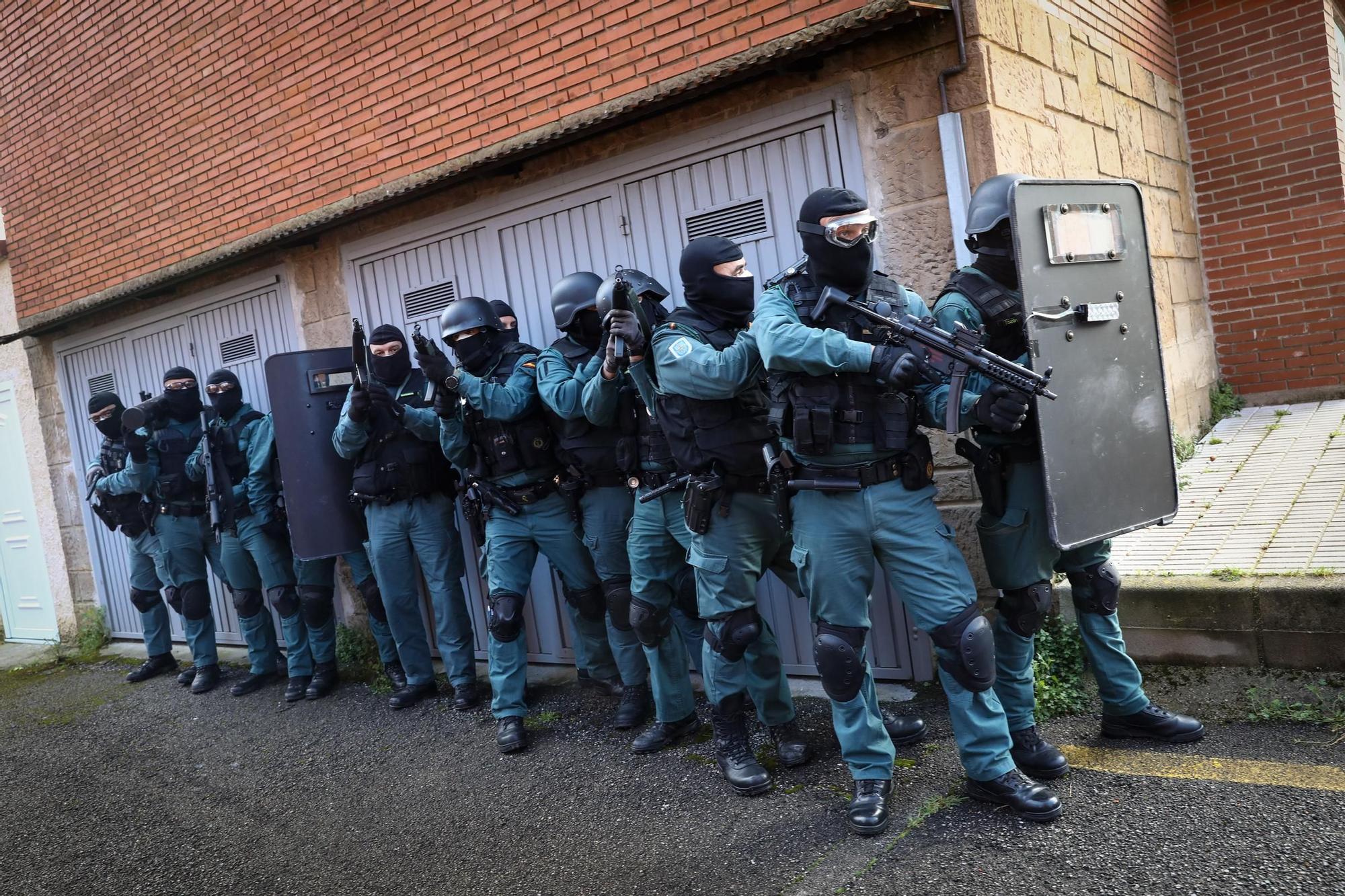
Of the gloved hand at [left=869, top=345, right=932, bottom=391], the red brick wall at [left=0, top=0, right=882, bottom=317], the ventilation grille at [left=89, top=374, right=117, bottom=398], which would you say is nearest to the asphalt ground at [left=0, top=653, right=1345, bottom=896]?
the gloved hand at [left=869, top=345, right=932, bottom=391]

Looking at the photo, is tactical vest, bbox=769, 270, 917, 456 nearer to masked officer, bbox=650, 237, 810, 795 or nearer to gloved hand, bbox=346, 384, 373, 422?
masked officer, bbox=650, 237, 810, 795

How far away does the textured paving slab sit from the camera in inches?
165

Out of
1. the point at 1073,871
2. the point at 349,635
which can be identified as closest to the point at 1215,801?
the point at 1073,871

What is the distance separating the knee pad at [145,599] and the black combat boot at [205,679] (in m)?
0.79

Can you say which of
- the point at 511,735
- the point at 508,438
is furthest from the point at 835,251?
the point at 511,735

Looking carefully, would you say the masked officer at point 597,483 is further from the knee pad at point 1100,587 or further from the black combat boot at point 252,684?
the black combat boot at point 252,684

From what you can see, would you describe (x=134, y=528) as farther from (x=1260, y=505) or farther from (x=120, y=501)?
(x=1260, y=505)

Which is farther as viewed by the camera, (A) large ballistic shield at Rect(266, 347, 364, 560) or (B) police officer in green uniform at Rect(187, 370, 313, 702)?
(B) police officer in green uniform at Rect(187, 370, 313, 702)

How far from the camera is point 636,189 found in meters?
5.20

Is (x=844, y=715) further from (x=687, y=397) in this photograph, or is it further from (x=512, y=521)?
(x=512, y=521)

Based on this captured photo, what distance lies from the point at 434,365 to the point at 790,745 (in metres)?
2.37

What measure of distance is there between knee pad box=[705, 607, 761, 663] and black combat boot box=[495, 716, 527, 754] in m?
1.31

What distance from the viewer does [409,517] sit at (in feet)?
18.7

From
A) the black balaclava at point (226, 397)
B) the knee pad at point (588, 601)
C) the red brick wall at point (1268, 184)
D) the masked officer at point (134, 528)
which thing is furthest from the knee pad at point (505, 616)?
the red brick wall at point (1268, 184)
